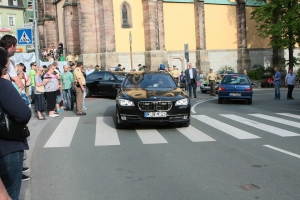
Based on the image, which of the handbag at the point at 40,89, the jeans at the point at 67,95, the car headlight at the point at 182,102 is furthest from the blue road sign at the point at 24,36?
the car headlight at the point at 182,102

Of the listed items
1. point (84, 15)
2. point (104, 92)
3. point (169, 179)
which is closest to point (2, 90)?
point (169, 179)

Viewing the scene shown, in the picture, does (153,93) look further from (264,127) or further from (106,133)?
(264,127)

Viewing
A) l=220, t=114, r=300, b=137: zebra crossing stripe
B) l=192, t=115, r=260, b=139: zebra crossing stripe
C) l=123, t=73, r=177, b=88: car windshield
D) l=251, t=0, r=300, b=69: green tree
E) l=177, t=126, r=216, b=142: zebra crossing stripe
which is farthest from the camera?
l=251, t=0, r=300, b=69: green tree

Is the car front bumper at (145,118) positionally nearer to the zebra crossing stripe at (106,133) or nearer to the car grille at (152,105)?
the car grille at (152,105)

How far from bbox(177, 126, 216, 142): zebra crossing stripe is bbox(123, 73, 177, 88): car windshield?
1.68m

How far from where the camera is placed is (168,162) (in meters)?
6.49

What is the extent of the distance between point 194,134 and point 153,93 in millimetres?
1691

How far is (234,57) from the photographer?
43.2m

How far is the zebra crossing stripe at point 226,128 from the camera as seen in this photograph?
9058 millimetres

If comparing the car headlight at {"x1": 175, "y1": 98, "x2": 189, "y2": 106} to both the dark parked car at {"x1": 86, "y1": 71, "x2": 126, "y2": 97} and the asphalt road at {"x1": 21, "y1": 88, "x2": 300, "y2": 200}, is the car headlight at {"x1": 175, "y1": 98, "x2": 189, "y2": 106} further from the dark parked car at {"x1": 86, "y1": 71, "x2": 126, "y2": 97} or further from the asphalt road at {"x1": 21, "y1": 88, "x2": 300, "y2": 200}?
the dark parked car at {"x1": 86, "y1": 71, "x2": 126, "y2": 97}

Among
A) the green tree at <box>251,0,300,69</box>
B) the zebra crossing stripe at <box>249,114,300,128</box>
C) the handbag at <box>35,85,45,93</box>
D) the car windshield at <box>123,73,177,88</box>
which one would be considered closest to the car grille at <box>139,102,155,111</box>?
the car windshield at <box>123,73,177,88</box>

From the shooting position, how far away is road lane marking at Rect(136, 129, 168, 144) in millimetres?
8477

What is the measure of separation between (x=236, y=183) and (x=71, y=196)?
230 cm

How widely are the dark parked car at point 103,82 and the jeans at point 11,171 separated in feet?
58.7
